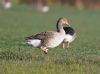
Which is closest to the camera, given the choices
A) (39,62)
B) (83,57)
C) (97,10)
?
(39,62)

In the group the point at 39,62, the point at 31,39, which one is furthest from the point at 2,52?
the point at 39,62

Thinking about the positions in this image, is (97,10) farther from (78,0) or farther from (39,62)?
(39,62)

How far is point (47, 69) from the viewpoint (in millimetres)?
10516

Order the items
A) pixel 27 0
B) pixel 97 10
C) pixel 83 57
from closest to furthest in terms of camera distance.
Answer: pixel 83 57 < pixel 97 10 < pixel 27 0

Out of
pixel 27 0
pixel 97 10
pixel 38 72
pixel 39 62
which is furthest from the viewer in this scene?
pixel 27 0

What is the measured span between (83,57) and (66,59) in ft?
2.48

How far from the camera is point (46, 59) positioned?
1208cm

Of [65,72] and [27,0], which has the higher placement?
[27,0]

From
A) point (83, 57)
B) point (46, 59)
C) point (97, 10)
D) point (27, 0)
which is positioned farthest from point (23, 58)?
point (27, 0)

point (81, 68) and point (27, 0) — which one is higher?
point (27, 0)

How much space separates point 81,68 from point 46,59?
1.45 metres

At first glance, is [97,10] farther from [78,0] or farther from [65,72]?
[65,72]

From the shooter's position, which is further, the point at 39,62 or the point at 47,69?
the point at 39,62

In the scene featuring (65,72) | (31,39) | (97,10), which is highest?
(97,10)
